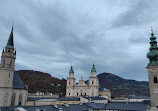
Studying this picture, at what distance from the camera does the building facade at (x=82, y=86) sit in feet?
371

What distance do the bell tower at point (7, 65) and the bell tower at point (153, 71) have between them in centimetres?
4511

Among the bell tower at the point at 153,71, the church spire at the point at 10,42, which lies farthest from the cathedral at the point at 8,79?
the bell tower at the point at 153,71

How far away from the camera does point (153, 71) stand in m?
49.8

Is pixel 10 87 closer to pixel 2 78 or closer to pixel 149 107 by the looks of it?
pixel 2 78

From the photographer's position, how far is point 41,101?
72250 mm

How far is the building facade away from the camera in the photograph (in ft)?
371

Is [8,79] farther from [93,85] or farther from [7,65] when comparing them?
[93,85]

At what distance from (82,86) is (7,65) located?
234 ft

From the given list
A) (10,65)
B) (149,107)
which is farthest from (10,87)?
(149,107)

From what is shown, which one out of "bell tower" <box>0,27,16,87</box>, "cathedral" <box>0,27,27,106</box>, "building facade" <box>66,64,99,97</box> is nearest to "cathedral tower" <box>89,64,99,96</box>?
"building facade" <box>66,64,99,97</box>

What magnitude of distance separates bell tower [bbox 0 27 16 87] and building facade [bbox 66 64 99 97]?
6698cm

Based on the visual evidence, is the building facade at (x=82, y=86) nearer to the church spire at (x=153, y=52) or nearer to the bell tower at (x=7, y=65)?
the church spire at (x=153, y=52)

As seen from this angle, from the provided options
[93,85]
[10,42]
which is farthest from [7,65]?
[93,85]

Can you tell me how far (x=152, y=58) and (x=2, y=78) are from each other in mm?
48724
